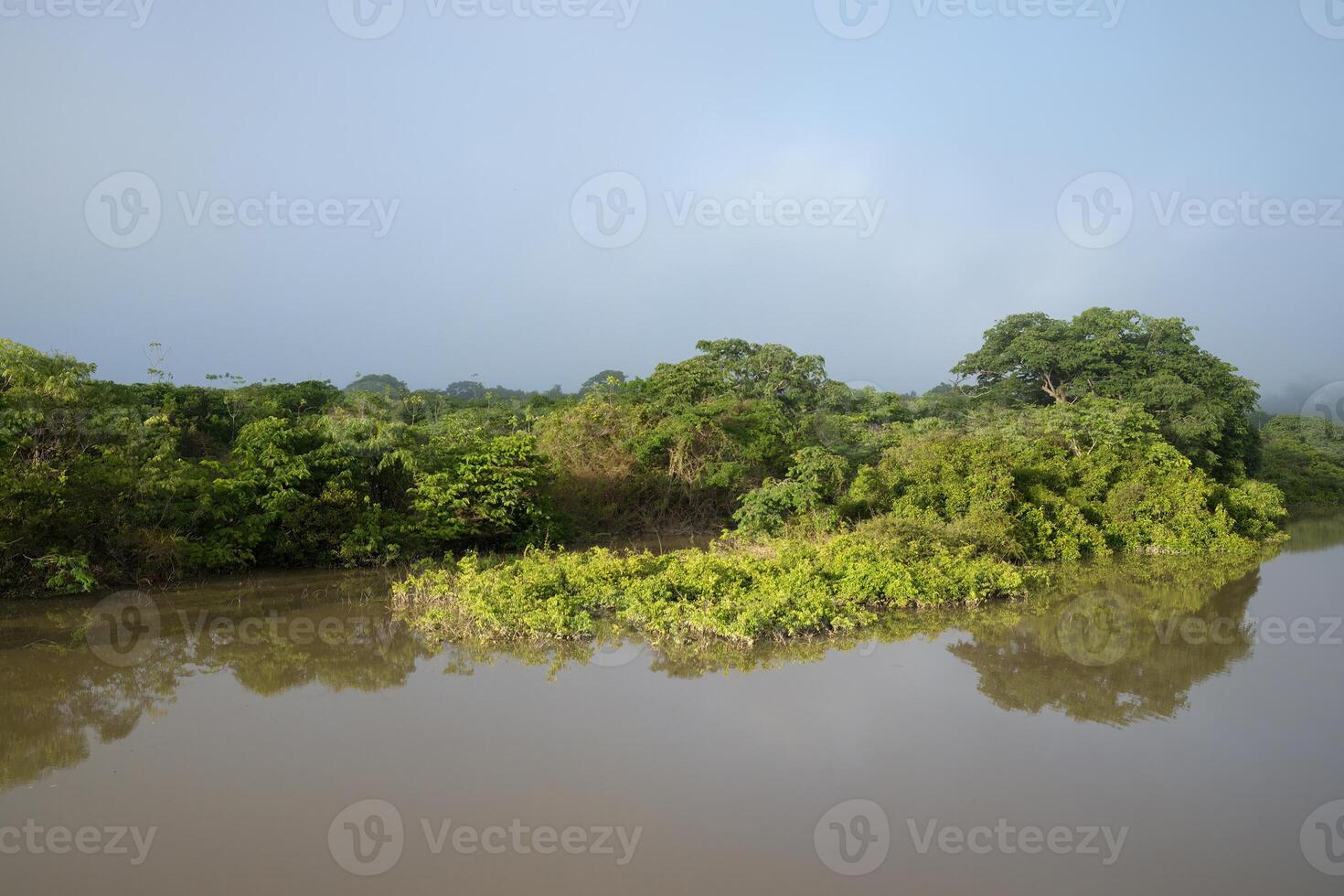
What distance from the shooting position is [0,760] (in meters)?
5.87

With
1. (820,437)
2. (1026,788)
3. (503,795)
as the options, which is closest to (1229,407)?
(820,437)

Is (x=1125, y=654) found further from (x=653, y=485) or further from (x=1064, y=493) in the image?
(x=653, y=485)

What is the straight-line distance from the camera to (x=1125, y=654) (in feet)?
27.8

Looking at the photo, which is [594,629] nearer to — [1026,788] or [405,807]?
[405,807]

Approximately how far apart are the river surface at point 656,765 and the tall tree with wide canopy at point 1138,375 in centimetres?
1255

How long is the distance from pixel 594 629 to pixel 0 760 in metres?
4.79
